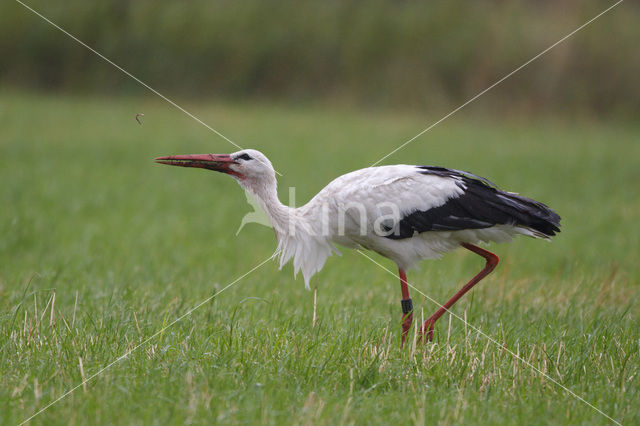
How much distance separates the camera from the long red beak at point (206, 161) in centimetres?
466

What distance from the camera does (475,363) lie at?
151 inches

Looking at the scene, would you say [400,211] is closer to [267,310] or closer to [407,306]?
[407,306]

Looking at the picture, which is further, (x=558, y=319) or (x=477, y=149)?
(x=477, y=149)

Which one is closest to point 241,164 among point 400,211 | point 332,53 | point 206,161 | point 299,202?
point 206,161

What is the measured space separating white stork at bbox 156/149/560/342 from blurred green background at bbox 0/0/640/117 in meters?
16.5

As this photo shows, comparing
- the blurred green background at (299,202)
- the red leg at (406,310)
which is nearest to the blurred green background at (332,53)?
the blurred green background at (299,202)

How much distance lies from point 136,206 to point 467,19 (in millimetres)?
14905

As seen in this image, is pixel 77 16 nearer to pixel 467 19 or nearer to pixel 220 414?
pixel 467 19

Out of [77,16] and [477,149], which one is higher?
[77,16]

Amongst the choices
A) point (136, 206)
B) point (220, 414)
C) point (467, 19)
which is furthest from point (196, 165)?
point (467, 19)

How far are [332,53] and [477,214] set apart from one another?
17.9 metres

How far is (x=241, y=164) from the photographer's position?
4840mm

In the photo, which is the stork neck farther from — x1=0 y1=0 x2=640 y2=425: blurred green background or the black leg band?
the black leg band

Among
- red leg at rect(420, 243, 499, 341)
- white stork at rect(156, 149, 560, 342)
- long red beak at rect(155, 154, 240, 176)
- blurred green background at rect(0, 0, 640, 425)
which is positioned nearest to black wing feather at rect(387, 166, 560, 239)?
white stork at rect(156, 149, 560, 342)
